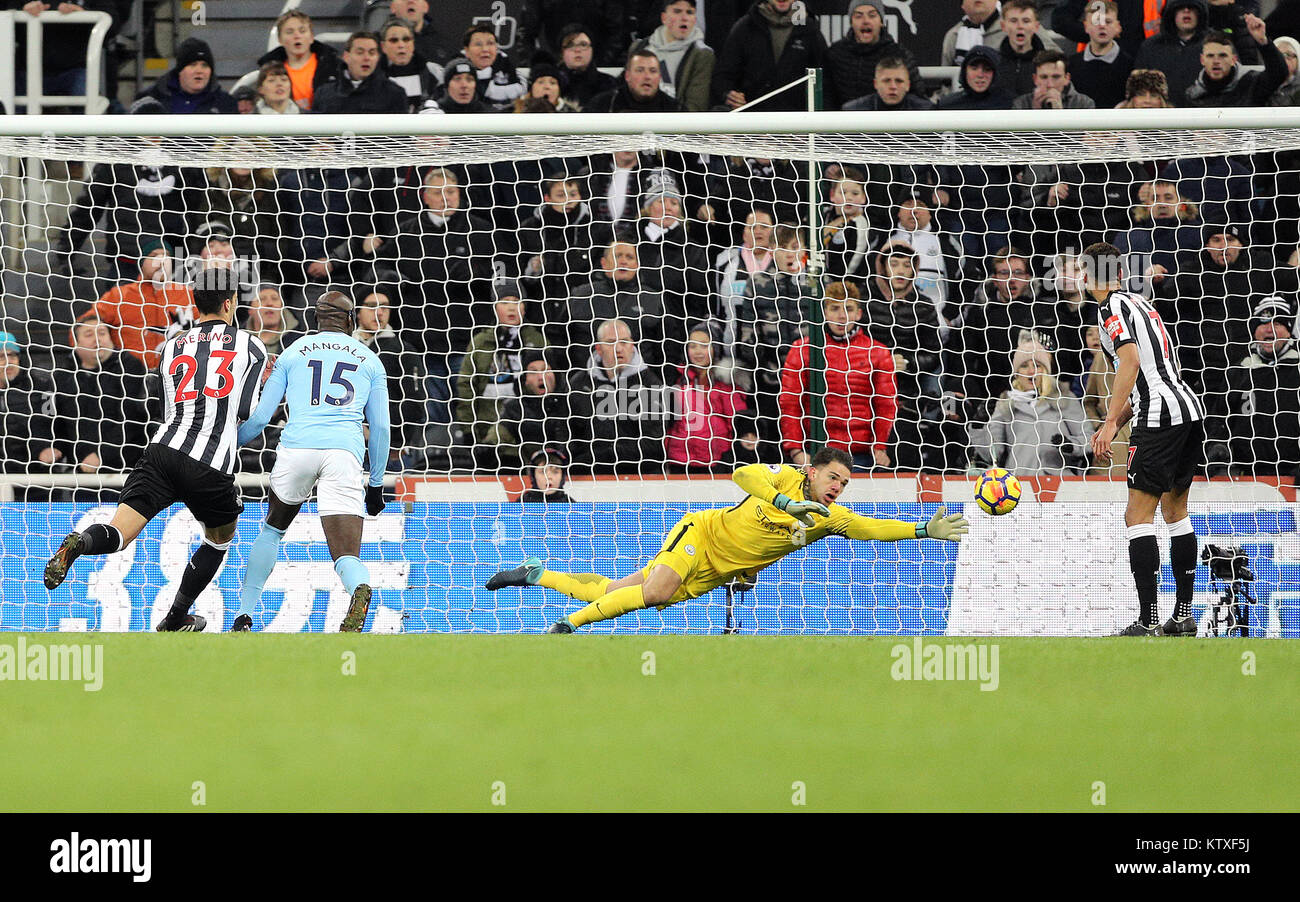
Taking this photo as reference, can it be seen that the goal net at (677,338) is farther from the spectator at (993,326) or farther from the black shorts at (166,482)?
the black shorts at (166,482)

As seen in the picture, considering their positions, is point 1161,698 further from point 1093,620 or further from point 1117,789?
point 1093,620

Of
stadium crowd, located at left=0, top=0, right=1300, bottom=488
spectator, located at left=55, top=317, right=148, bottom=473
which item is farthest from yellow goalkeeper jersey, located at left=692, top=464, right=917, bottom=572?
spectator, located at left=55, top=317, right=148, bottom=473

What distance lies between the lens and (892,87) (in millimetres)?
8945

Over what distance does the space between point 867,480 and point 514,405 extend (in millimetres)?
2128

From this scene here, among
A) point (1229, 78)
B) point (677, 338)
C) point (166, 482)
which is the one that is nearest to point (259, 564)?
point (166, 482)

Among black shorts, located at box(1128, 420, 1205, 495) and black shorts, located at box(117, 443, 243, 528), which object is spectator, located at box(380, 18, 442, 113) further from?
black shorts, located at box(1128, 420, 1205, 495)

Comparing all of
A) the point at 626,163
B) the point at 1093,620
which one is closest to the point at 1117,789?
the point at 1093,620

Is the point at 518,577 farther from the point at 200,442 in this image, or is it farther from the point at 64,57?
the point at 64,57

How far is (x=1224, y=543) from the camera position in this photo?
7.36 metres

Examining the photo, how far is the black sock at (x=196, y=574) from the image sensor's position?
22.2ft

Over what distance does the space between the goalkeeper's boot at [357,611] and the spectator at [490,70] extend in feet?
14.4

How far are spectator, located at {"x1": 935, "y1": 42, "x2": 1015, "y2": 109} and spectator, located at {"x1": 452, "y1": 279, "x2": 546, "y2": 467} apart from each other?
10.2ft

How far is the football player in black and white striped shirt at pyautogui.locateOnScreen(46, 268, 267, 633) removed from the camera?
6.55 m

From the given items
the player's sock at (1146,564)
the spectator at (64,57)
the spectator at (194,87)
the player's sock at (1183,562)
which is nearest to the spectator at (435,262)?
the spectator at (194,87)
